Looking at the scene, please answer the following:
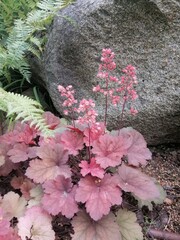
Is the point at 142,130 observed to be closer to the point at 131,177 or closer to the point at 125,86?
the point at 125,86

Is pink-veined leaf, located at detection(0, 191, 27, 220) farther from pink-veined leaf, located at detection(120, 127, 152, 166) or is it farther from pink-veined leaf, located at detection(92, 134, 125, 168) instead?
pink-veined leaf, located at detection(120, 127, 152, 166)

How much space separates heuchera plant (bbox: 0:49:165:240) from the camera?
66.2 inches

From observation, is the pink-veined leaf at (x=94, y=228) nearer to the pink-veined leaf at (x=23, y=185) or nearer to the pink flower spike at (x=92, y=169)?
the pink flower spike at (x=92, y=169)

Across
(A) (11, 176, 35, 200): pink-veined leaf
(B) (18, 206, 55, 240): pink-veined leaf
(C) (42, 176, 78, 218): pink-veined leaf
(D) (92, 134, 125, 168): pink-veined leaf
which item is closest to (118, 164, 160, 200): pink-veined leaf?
(D) (92, 134, 125, 168): pink-veined leaf

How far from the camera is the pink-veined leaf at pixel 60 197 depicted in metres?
1.69

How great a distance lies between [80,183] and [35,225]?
0.96ft

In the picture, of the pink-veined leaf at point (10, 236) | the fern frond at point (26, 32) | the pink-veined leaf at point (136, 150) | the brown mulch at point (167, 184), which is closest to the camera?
the pink-veined leaf at point (10, 236)

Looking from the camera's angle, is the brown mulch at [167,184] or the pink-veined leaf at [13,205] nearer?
the pink-veined leaf at [13,205]

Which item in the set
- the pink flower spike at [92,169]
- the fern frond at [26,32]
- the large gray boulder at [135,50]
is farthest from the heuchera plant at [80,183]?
the fern frond at [26,32]

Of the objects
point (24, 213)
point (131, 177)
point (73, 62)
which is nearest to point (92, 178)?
point (131, 177)

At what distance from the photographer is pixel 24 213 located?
5.85 feet

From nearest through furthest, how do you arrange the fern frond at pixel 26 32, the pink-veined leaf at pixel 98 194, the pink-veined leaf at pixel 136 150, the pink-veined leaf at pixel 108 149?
the pink-veined leaf at pixel 98 194, the pink-veined leaf at pixel 108 149, the pink-veined leaf at pixel 136 150, the fern frond at pixel 26 32

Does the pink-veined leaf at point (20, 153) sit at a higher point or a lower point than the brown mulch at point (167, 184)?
higher

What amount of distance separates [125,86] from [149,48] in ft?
1.34
